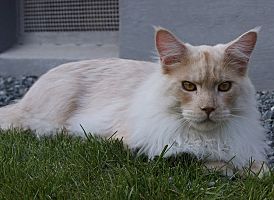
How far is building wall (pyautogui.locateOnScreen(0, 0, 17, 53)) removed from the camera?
601 cm

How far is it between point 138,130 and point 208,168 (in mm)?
403

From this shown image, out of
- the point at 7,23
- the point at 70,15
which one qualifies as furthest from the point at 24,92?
the point at 7,23

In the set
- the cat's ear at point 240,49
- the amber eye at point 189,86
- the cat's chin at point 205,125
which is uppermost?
the cat's ear at point 240,49

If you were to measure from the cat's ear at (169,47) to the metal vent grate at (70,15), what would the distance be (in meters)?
3.17

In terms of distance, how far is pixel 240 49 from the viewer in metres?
2.48

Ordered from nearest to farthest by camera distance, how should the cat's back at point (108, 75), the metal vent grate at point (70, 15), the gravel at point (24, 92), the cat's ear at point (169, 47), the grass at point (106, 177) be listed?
the grass at point (106, 177) → the cat's ear at point (169, 47) → the cat's back at point (108, 75) → the gravel at point (24, 92) → the metal vent grate at point (70, 15)

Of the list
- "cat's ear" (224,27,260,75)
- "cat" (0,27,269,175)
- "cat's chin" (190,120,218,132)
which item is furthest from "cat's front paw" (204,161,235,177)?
"cat's ear" (224,27,260,75)

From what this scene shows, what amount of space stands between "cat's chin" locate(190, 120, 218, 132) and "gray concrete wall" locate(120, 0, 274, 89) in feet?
6.79

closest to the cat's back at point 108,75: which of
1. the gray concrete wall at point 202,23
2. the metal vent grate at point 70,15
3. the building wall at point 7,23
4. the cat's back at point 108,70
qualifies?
the cat's back at point 108,70

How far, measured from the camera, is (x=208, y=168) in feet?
7.70

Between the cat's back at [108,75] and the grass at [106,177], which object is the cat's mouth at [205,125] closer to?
the grass at [106,177]

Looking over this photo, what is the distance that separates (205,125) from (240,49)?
1.20 feet

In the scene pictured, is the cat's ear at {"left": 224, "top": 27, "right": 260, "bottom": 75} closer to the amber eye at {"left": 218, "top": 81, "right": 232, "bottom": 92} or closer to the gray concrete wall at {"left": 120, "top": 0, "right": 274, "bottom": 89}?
the amber eye at {"left": 218, "top": 81, "right": 232, "bottom": 92}

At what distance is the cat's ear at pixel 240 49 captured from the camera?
2.47 meters
